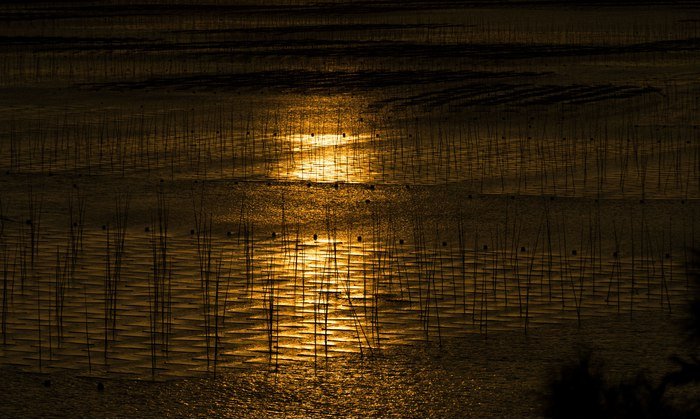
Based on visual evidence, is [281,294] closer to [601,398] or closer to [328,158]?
[601,398]

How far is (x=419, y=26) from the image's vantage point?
5569cm

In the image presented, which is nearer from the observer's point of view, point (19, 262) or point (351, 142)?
point (19, 262)

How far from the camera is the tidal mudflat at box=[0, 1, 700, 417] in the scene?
9.47 meters

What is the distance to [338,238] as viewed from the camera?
14.1 meters

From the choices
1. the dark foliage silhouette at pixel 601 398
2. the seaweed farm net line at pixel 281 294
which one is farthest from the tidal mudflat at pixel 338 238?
the dark foliage silhouette at pixel 601 398

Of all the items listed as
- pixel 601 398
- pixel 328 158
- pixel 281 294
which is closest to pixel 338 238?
pixel 281 294

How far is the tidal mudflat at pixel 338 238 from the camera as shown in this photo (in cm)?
947

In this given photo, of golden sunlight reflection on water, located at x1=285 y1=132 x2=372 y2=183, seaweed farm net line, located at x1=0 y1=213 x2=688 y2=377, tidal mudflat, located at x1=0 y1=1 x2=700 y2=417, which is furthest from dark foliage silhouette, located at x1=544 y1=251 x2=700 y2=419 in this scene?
golden sunlight reflection on water, located at x1=285 y1=132 x2=372 y2=183

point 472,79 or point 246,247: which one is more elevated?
point 472,79

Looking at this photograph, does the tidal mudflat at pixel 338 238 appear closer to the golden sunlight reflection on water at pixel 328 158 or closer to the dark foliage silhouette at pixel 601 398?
the golden sunlight reflection on water at pixel 328 158

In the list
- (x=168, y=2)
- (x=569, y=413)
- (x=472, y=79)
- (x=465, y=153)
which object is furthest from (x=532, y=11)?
(x=569, y=413)

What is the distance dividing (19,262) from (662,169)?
915cm

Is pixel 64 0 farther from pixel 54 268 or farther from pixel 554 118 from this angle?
pixel 54 268

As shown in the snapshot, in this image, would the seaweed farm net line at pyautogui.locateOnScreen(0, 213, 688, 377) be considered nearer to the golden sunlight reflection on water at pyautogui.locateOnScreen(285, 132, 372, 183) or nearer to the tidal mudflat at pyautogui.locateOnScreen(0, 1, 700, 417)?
the tidal mudflat at pyautogui.locateOnScreen(0, 1, 700, 417)
